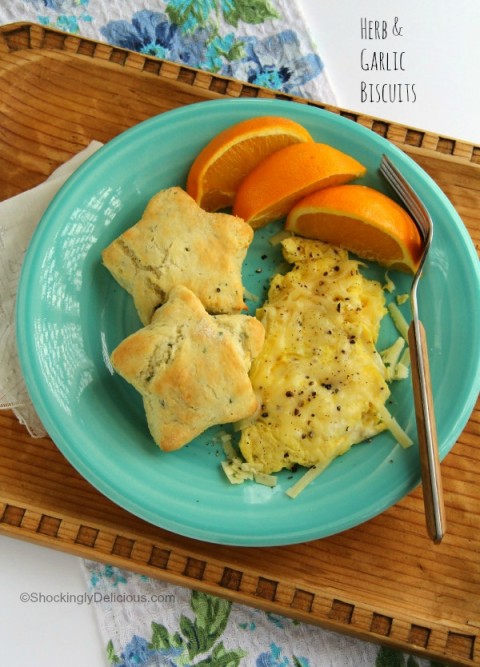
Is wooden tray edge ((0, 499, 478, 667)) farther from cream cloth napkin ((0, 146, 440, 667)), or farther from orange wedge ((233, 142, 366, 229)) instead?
orange wedge ((233, 142, 366, 229))

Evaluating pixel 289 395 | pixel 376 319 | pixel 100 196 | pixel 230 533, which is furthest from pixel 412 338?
pixel 100 196

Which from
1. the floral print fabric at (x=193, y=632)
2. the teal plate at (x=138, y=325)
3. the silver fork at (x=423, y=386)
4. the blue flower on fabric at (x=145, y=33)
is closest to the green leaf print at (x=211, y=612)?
the floral print fabric at (x=193, y=632)

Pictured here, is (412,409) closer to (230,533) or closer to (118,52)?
(230,533)

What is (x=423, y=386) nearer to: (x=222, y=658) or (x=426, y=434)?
(x=426, y=434)

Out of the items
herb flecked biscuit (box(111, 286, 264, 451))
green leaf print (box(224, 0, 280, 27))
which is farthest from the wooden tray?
green leaf print (box(224, 0, 280, 27))

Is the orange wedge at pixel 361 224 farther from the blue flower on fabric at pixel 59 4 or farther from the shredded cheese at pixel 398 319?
the blue flower on fabric at pixel 59 4

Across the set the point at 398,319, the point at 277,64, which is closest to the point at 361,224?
the point at 398,319
